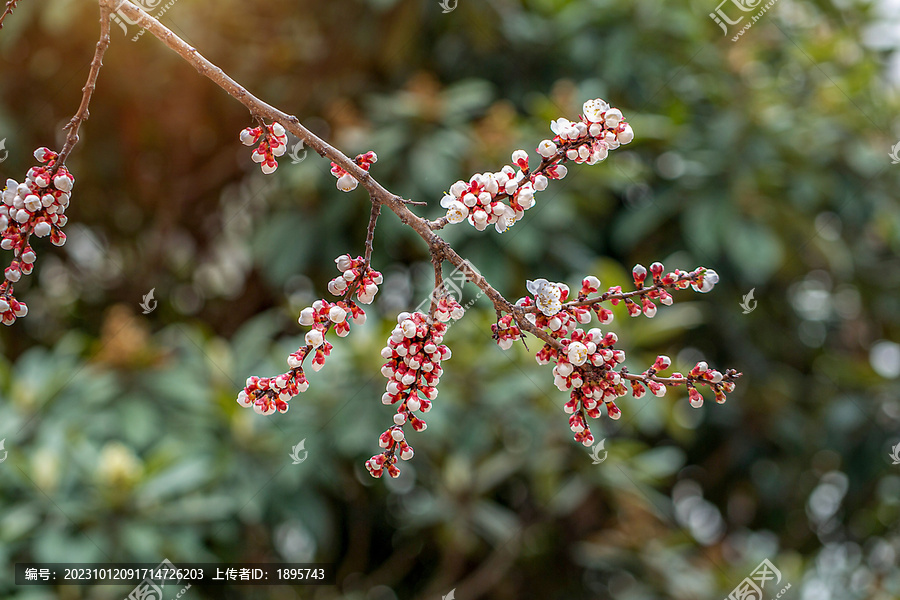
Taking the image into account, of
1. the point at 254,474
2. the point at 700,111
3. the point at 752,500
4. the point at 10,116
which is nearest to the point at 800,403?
the point at 752,500

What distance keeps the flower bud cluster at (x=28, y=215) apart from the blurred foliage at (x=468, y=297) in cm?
151

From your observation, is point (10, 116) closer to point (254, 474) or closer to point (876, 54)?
point (254, 474)

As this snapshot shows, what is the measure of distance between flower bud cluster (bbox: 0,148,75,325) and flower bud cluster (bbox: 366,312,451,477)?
0.35 meters

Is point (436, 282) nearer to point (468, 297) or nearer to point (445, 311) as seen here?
point (445, 311)

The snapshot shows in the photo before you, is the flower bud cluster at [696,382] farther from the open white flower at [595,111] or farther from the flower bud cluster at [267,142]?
the flower bud cluster at [267,142]

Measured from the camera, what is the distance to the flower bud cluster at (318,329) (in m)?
0.71

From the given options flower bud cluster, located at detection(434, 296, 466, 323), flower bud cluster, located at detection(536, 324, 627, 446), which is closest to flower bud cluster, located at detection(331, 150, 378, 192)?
flower bud cluster, located at detection(434, 296, 466, 323)

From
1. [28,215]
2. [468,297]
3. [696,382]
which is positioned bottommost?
[468,297]

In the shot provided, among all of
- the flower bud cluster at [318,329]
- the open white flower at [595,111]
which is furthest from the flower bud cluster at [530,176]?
the flower bud cluster at [318,329]

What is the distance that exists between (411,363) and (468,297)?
1662 millimetres

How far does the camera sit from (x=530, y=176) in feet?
2.39

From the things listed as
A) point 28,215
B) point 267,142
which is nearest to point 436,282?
point 267,142

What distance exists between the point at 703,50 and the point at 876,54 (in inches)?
49.1

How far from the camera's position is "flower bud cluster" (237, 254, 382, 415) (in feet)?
2.35
